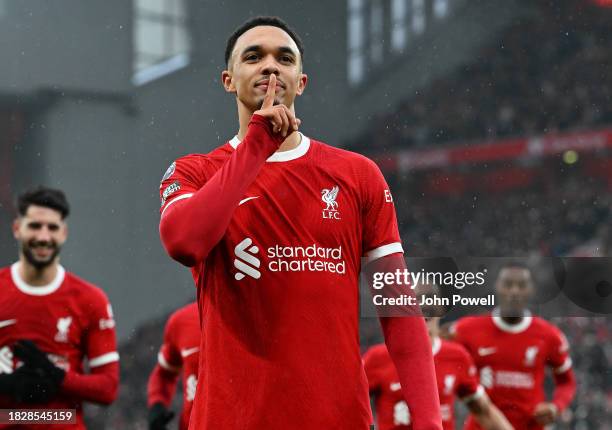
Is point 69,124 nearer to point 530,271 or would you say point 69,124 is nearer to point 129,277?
point 129,277

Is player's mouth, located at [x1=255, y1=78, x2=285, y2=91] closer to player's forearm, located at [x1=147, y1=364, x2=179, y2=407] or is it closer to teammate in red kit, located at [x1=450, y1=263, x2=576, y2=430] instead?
player's forearm, located at [x1=147, y1=364, x2=179, y2=407]

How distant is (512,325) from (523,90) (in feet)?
18.9

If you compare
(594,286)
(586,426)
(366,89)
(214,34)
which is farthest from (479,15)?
(586,426)

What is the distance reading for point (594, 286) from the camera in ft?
10.8

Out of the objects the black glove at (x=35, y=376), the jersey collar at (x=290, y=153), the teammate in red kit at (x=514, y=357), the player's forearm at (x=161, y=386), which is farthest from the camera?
the teammate in red kit at (x=514, y=357)

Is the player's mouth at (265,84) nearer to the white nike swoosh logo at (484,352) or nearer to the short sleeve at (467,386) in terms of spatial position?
the short sleeve at (467,386)

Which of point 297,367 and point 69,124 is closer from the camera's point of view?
point 297,367

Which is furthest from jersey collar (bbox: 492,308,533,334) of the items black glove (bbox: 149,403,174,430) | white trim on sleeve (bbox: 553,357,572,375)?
black glove (bbox: 149,403,174,430)

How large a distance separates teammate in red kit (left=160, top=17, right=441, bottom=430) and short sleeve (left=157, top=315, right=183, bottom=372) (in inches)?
95.0

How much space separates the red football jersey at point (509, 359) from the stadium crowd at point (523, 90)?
3201mm

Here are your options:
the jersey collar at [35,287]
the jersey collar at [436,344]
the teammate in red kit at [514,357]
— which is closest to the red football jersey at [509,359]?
the teammate in red kit at [514,357]

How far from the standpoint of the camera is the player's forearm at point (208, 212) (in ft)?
4.64

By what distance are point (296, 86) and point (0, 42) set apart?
2.94 m

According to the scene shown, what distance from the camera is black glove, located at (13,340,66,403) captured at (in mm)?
3188
